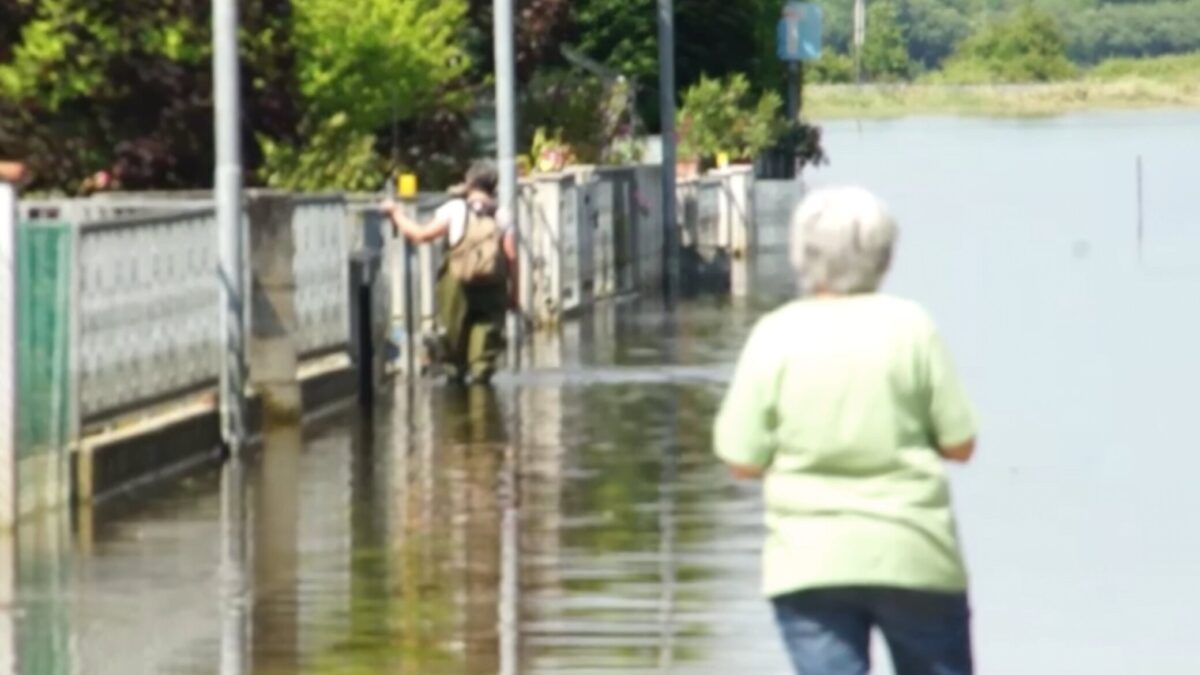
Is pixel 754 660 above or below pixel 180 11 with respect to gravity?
below

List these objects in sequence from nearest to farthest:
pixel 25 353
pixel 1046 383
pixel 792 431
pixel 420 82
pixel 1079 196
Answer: pixel 792 431 < pixel 25 353 < pixel 1046 383 < pixel 420 82 < pixel 1079 196

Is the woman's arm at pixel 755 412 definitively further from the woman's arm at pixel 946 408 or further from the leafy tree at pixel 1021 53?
the leafy tree at pixel 1021 53

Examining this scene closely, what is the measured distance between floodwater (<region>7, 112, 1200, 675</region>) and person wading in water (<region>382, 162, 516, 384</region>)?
0.37 meters

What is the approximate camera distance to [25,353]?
54.8ft

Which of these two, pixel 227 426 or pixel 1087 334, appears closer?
pixel 227 426

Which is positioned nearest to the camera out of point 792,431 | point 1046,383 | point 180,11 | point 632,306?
point 792,431

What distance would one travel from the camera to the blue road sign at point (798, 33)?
63.9 metres

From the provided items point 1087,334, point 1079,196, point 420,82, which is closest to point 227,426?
point 1087,334

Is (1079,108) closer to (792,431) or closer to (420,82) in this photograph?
(420,82)

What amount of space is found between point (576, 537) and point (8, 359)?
8.04 ft

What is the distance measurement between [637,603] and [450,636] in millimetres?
990

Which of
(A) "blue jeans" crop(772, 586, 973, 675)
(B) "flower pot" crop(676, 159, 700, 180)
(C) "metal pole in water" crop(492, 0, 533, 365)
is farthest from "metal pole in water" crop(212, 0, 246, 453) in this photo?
(B) "flower pot" crop(676, 159, 700, 180)

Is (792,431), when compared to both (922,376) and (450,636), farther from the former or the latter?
(450,636)

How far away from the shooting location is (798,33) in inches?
2539
